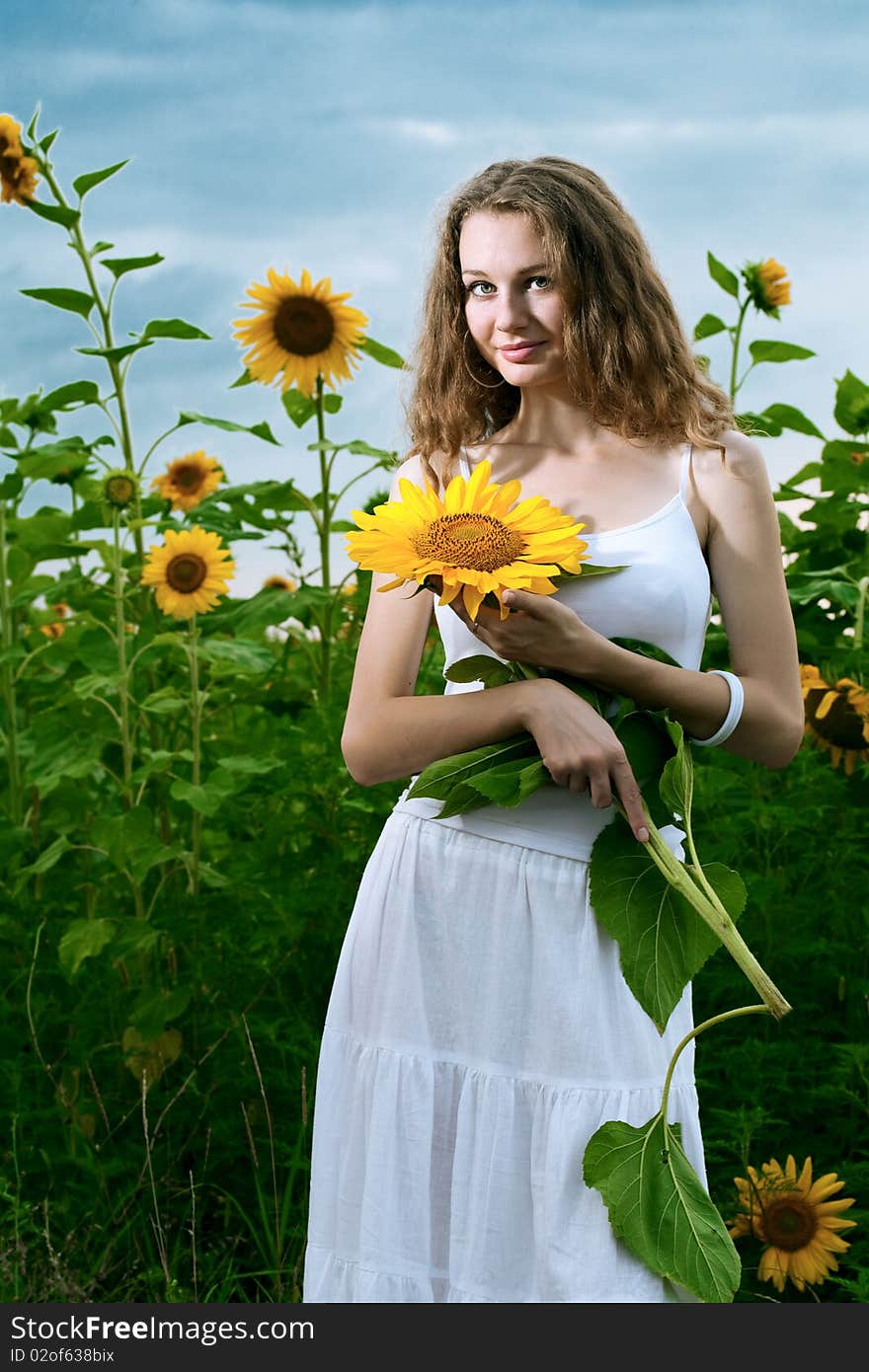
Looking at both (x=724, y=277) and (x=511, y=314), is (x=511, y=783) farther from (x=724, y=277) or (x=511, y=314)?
(x=724, y=277)

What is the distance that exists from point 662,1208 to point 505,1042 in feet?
0.70

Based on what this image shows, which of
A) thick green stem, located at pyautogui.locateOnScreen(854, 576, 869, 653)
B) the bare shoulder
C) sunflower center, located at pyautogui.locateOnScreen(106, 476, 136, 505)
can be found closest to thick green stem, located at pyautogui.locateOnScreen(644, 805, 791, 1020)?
the bare shoulder

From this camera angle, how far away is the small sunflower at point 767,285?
2627 millimetres

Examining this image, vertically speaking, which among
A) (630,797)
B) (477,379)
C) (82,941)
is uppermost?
(477,379)

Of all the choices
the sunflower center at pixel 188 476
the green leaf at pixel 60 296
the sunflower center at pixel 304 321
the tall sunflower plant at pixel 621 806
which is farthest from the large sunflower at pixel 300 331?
the tall sunflower plant at pixel 621 806

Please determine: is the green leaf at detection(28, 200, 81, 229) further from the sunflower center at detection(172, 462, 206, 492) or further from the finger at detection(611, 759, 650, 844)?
the finger at detection(611, 759, 650, 844)

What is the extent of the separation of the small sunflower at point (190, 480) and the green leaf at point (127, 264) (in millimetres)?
592

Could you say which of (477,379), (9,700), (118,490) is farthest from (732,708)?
(9,700)

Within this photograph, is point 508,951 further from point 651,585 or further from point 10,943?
point 10,943

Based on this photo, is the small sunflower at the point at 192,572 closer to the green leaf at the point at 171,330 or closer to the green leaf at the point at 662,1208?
the green leaf at the point at 171,330

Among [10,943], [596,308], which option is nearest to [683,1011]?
[596,308]

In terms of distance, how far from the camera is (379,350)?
2.52 m

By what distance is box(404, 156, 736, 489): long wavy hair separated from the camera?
59.0 inches

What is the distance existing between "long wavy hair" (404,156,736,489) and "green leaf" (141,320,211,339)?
932 millimetres
